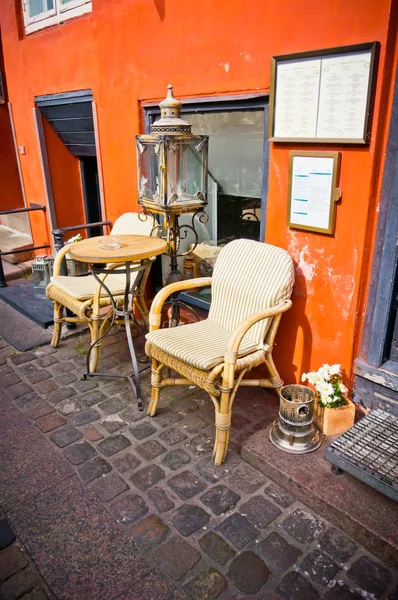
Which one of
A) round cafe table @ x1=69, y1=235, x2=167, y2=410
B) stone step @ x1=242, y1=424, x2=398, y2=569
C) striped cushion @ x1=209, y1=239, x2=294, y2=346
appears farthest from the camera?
round cafe table @ x1=69, y1=235, x2=167, y2=410

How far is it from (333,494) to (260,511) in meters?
0.41

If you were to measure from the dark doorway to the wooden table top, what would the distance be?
115 inches

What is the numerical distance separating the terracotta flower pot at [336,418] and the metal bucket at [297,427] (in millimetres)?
74

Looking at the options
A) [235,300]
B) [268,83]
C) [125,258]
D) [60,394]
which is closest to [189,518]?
[235,300]

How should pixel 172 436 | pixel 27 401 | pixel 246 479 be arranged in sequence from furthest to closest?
1. pixel 27 401
2. pixel 172 436
3. pixel 246 479

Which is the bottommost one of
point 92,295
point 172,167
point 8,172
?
point 92,295

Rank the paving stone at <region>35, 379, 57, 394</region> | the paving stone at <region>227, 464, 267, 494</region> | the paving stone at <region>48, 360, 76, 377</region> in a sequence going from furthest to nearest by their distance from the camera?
the paving stone at <region>48, 360, 76, 377</region>, the paving stone at <region>35, 379, 57, 394</region>, the paving stone at <region>227, 464, 267, 494</region>

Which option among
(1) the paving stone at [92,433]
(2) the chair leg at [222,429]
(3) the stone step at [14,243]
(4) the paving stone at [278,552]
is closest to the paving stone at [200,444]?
(2) the chair leg at [222,429]

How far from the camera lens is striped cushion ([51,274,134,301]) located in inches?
150

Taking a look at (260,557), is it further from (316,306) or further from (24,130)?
(24,130)

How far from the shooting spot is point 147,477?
8.93 feet

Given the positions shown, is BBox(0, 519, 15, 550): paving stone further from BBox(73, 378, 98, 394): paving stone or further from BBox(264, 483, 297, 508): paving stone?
BBox(264, 483, 297, 508): paving stone

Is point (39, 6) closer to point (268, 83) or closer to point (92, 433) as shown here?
point (268, 83)

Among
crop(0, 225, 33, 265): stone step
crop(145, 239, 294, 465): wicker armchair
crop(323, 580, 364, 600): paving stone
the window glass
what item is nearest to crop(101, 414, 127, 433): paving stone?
crop(145, 239, 294, 465): wicker armchair
